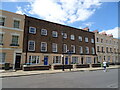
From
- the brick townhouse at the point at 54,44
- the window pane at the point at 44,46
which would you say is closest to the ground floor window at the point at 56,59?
the brick townhouse at the point at 54,44

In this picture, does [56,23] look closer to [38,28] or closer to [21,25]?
[38,28]

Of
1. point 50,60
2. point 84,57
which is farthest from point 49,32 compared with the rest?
point 84,57

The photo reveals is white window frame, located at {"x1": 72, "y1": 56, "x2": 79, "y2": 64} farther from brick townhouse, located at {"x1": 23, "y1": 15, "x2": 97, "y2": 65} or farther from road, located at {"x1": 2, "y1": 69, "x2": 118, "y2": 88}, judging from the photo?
road, located at {"x1": 2, "y1": 69, "x2": 118, "y2": 88}

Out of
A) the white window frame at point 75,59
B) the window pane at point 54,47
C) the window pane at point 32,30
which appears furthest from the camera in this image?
the white window frame at point 75,59

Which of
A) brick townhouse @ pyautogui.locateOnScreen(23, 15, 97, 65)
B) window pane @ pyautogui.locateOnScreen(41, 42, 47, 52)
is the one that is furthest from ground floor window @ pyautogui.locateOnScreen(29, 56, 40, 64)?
window pane @ pyautogui.locateOnScreen(41, 42, 47, 52)

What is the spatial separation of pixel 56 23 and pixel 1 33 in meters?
12.6

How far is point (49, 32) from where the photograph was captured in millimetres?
24844

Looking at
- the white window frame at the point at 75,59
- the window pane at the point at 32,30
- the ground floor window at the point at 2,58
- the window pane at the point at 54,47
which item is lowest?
the white window frame at the point at 75,59

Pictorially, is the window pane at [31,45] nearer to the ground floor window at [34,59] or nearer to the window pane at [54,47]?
the ground floor window at [34,59]

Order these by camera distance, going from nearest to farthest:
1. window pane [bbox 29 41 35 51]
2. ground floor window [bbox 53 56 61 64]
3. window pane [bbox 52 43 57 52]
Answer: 1. window pane [bbox 29 41 35 51]
2. ground floor window [bbox 53 56 61 64]
3. window pane [bbox 52 43 57 52]

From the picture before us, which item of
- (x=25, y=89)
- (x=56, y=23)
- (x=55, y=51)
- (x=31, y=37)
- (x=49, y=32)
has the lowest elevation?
(x=25, y=89)

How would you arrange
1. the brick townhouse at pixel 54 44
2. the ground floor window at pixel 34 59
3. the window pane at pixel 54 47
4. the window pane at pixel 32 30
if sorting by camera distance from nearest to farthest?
the ground floor window at pixel 34 59, the brick townhouse at pixel 54 44, the window pane at pixel 32 30, the window pane at pixel 54 47

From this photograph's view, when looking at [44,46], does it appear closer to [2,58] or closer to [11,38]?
[11,38]

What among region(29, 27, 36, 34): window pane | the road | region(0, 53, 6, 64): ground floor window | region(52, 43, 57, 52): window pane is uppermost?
region(29, 27, 36, 34): window pane
